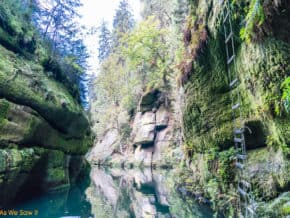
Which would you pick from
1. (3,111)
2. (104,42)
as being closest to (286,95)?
(3,111)

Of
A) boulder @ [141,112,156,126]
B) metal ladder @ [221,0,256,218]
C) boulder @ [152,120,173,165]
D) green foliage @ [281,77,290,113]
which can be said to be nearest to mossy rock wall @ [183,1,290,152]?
metal ladder @ [221,0,256,218]

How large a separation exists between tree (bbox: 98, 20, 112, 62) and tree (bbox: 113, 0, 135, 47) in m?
2.65

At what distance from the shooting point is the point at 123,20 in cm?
4506

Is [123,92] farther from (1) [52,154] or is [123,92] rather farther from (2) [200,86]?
(2) [200,86]

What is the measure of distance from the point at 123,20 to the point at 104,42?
8677 mm

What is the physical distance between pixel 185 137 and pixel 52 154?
6.51m

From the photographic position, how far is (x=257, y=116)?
262 inches

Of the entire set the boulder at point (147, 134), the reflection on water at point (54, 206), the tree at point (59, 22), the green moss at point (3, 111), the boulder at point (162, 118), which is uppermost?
the tree at point (59, 22)

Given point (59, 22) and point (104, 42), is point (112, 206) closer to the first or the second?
point (59, 22)

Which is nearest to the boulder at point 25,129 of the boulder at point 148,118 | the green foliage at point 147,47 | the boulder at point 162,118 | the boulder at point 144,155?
the green foliage at point 147,47

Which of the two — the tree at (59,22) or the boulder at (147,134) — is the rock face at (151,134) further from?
the tree at (59,22)

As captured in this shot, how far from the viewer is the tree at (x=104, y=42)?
5088 cm

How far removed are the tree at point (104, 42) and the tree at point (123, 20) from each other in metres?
2.65

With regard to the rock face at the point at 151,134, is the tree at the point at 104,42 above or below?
above
